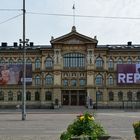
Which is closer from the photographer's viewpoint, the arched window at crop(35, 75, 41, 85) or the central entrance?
the central entrance

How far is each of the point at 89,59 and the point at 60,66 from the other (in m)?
6.91

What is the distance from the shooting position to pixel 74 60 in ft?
348

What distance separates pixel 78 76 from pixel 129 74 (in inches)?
462

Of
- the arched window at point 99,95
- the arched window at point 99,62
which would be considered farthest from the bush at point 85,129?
the arched window at point 99,62

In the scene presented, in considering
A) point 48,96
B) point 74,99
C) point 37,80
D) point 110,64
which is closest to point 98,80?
point 110,64

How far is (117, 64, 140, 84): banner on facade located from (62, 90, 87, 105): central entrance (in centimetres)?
902

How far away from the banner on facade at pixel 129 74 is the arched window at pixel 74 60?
8726 millimetres

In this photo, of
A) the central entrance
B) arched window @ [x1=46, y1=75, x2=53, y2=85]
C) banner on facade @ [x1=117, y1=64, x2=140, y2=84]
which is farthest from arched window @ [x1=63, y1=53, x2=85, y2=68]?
banner on facade @ [x1=117, y1=64, x2=140, y2=84]

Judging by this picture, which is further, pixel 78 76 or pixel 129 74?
pixel 78 76

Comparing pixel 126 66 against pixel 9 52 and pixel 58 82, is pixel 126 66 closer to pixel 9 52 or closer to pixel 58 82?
pixel 58 82

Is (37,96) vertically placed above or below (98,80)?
below

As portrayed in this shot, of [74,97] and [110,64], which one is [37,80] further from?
[110,64]

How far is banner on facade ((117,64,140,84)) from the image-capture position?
104750mm

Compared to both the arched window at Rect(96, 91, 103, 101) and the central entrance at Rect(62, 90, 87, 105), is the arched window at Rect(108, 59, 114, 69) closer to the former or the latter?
the arched window at Rect(96, 91, 103, 101)
